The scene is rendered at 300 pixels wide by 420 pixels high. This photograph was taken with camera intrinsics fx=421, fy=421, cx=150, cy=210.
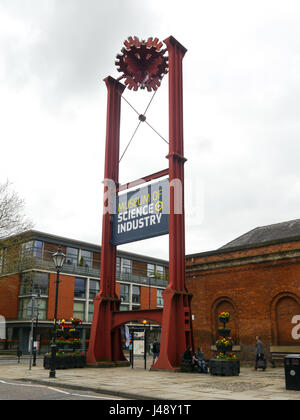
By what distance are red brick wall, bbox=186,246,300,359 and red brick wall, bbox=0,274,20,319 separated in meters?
30.7

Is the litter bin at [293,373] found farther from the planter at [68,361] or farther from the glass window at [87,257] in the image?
the glass window at [87,257]

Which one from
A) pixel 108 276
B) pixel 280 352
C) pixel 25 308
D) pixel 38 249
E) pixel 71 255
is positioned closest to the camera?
pixel 280 352

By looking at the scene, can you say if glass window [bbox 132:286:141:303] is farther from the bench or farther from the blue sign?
the bench

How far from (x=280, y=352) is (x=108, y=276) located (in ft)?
31.8

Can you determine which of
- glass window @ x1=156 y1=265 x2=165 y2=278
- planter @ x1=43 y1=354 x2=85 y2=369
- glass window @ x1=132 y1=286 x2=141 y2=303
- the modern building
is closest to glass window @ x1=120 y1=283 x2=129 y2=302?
the modern building

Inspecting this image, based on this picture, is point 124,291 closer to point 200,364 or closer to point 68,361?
point 68,361

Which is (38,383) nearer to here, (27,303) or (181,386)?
(181,386)

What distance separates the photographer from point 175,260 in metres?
19.1

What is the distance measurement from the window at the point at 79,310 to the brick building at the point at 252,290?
30.7 meters

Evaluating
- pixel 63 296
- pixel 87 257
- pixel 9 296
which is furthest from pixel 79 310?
pixel 9 296

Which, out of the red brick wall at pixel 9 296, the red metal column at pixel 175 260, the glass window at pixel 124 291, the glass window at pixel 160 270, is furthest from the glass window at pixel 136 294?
the red metal column at pixel 175 260

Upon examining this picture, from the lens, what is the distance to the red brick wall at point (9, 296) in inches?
1982
